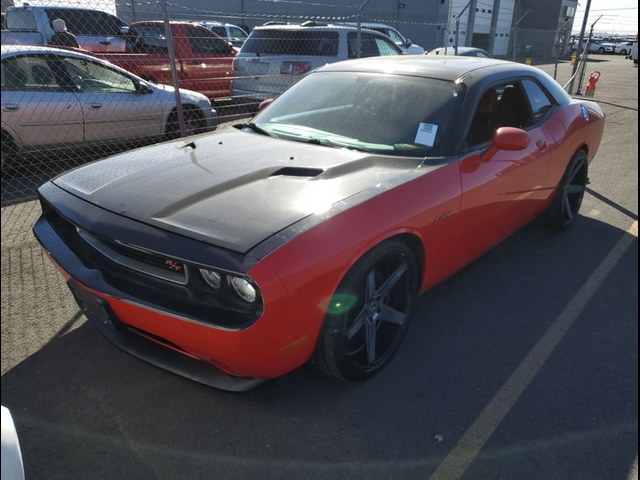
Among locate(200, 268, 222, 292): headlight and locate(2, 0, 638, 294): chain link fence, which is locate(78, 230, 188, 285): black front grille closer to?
locate(200, 268, 222, 292): headlight

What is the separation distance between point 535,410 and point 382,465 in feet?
2.90

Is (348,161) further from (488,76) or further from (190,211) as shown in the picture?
(488,76)

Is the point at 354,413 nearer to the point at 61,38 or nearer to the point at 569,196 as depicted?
the point at 569,196

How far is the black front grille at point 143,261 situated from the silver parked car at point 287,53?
658 cm

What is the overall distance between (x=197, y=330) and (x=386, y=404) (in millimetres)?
1077

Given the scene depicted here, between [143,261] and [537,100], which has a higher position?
[537,100]

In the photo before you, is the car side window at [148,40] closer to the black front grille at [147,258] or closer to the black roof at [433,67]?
the black roof at [433,67]

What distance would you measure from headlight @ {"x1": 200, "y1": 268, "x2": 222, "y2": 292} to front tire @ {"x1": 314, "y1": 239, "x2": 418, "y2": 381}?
509 millimetres

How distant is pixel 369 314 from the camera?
254 centimetres

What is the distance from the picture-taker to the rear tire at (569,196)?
4.31 meters

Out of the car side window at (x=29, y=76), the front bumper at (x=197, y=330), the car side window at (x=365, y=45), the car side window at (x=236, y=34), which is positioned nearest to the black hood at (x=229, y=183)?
the front bumper at (x=197, y=330)


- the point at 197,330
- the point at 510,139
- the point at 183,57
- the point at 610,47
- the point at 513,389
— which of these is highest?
the point at 510,139

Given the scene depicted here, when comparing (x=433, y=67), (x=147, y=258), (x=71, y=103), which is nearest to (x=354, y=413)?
(x=147, y=258)

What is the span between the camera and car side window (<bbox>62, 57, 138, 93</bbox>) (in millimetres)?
6094
